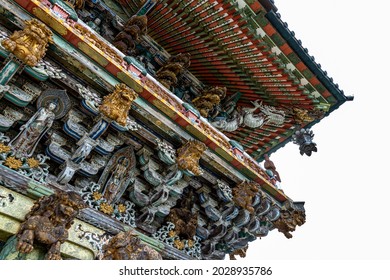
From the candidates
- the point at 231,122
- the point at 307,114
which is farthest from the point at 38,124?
the point at 307,114

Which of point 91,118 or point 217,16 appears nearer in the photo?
point 91,118

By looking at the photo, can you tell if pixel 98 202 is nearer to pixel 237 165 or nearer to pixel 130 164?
pixel 130 164

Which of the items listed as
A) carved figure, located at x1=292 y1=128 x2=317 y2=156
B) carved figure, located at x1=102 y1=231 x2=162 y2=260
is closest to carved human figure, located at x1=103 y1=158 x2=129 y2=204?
carved figure, located at x1=102 y1=231 x2=162 y2=260

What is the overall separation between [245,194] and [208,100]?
2.70m

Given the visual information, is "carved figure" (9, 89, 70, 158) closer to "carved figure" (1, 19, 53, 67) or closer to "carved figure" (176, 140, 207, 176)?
"carved figure" (1, 19, 53, 67)

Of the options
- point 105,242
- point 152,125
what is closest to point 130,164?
point 152,125

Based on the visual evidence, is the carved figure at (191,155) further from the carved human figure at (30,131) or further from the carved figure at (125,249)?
the carved human figure at (30,131)

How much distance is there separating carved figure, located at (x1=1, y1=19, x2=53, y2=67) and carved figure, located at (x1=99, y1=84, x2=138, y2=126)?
105cm

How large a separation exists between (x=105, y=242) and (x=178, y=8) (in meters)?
5.02

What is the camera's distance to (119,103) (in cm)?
492

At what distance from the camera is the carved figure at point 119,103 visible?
482 cm

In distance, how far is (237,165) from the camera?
Answer: 21.5 ft

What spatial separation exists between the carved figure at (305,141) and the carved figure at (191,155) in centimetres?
438

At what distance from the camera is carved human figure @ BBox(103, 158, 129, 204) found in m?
5.39
